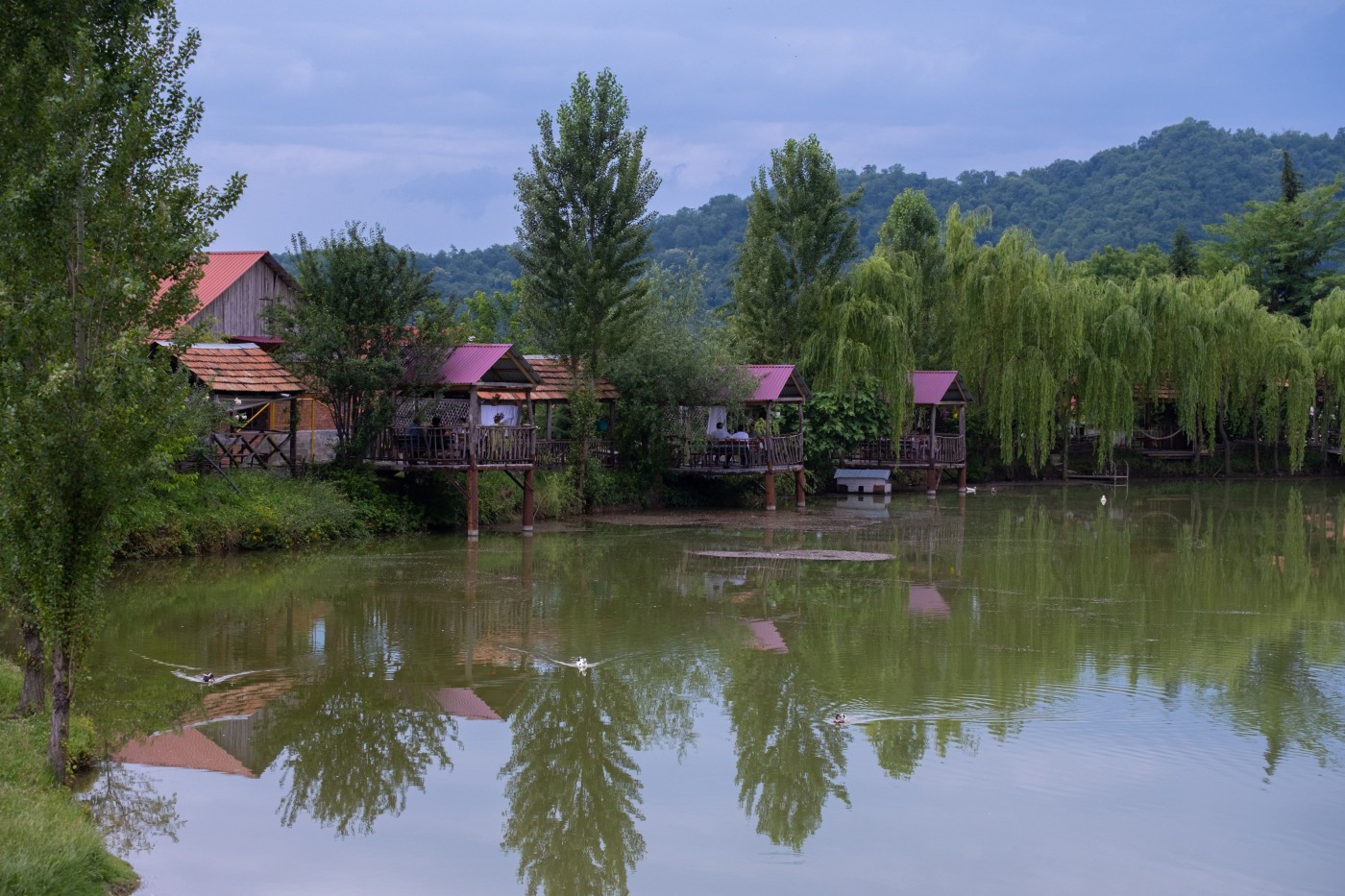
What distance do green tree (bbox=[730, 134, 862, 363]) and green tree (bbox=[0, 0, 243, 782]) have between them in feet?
92.8

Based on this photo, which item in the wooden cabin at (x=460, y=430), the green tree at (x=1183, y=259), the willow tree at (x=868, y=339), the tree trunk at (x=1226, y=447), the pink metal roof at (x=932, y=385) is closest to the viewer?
the wooden cabin at (x=460, y=430)

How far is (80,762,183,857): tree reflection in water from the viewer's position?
9.01m

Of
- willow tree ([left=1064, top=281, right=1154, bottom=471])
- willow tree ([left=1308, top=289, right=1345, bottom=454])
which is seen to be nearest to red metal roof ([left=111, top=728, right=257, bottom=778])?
willow tree ([left=1064, top=281, right=1154, bottom=471])

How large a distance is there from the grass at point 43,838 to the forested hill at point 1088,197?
231ft

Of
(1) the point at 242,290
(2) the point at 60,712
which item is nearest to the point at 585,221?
(1) the point at 242,290

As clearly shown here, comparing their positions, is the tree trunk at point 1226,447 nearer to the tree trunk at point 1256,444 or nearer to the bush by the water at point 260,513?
the tree trunk at point 1256,444

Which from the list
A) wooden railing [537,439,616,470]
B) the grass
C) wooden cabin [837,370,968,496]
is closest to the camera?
the grass

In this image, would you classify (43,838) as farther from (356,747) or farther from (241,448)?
(241,448)

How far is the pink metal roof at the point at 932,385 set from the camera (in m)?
37.7

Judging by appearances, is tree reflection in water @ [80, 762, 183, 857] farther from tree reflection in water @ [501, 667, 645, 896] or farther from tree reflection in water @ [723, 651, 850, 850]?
tree reflection in water @ [723, 651, 850, 850]

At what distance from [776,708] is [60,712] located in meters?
6.45

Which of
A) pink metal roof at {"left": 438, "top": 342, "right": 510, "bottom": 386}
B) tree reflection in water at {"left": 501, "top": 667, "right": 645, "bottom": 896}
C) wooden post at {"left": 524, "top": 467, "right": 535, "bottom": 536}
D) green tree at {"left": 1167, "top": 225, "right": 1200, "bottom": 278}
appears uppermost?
green tree at {"left": 1167, "top": 225, "right": 1200, "bottom": 278}

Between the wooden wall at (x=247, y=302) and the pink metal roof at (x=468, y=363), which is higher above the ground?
the wooden wall at (x=247, y=302)

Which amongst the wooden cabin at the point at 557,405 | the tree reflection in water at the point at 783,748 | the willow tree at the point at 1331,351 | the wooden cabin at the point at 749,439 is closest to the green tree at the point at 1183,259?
the willow tree at the point at 1331,351
